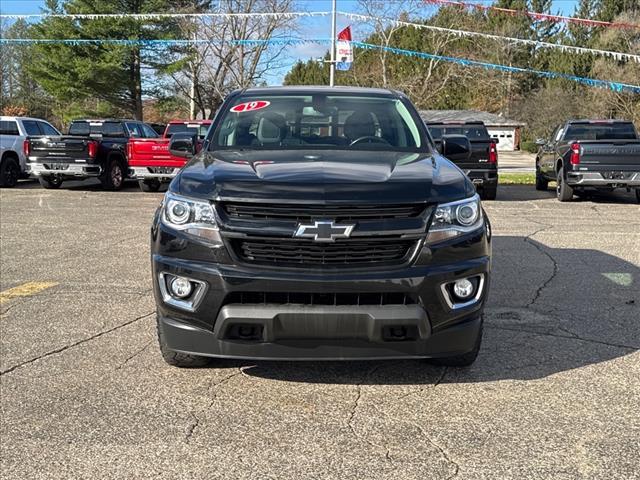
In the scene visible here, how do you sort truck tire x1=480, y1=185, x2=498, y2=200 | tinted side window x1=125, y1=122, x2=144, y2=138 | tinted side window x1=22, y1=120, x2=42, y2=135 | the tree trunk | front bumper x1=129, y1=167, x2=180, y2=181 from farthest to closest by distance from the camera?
the tree trunk
tinted side window x1=125, y1=122, x2=144, y2=138
tinted side window x1=22, y1=120, x2=42, y2=135
front bumper x1=129, y1=167, x2=180, y2=181
truck tire x1=480, y1=185, x2=498, y2=200

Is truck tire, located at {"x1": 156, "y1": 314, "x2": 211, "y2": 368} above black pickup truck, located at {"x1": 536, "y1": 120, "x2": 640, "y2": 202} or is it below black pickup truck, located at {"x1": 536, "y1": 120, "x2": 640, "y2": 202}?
below

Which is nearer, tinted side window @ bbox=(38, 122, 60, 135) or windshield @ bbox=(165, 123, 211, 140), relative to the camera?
windshield @ bbox=(165, 123, 211, 140)

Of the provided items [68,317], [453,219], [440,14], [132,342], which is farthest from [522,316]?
[440,14]

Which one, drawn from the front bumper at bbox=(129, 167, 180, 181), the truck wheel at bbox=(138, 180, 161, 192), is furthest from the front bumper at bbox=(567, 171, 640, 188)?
the truck wheel at bbox=(138, 180, 161, 192)

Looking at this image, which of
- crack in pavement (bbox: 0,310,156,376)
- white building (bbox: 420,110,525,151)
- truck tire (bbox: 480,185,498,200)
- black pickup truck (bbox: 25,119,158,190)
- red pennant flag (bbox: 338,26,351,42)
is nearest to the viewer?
crack in pavement (bbox: 0,310,156,376)

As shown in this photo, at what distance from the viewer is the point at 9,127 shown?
17.2 meters

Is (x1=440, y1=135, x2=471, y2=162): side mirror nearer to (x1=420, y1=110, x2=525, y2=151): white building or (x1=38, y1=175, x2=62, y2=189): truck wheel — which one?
(x1=38, y1=175, x2=62, y2=189): truck wheel

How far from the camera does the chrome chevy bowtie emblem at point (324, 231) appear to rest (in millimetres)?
3381

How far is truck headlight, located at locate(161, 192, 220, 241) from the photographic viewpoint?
3.48 metres

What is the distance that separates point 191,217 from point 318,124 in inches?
68.7

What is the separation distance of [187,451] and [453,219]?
1.83 metres

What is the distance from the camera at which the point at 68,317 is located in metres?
5.31

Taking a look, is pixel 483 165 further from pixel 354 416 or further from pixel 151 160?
pixel 354 416

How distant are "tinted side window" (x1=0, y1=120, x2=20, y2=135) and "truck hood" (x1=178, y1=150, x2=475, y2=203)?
49.1ft
